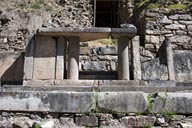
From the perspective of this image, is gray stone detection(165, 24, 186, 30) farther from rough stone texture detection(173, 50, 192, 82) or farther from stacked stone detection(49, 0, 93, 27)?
stacked stone detection(49, 0, 93, 27)

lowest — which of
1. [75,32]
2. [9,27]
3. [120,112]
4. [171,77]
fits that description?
[120,112]

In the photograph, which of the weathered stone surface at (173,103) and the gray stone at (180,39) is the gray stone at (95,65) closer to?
the gray stone at (180,39)

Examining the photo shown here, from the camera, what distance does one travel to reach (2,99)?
13.1 ft

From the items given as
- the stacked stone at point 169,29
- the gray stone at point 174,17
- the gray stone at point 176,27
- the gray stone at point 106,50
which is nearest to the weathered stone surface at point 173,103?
the gray stone at point 106,50

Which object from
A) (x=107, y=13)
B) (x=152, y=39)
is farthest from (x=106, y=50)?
(x=107, y=13)

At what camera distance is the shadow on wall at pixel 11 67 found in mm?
6398

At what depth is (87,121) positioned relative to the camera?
3.84 meters

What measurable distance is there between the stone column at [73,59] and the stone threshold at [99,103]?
162 cm

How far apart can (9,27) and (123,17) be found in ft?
15.2

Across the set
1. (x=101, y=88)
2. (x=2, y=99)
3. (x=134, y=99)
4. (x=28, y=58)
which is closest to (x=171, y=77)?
(x=101, y=88)

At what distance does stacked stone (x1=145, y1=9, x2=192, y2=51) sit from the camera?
9.16 meters

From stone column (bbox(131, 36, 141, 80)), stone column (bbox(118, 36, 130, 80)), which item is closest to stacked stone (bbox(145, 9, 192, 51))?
stone column (bbox(131, 36, 141, 80))

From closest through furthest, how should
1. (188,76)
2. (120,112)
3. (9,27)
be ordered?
1. (120,112)
2. (188,76)
3. (9,27)

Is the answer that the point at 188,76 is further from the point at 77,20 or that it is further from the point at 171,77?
the point at 77,20
